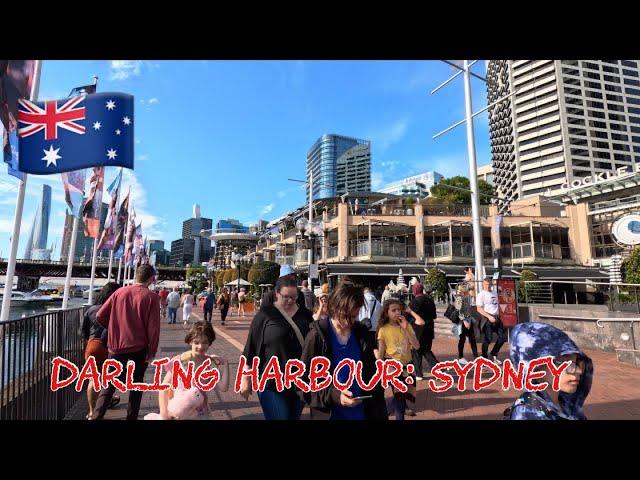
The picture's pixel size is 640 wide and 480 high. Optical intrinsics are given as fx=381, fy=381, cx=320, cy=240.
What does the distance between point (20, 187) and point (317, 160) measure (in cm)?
12650

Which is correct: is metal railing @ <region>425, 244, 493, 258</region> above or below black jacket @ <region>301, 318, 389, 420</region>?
above

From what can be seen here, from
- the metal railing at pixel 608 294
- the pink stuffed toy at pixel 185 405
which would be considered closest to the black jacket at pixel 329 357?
the pink stuffed toy at pixel 185 405

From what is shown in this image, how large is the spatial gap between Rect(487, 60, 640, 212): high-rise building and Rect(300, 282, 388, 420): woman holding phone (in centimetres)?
9867

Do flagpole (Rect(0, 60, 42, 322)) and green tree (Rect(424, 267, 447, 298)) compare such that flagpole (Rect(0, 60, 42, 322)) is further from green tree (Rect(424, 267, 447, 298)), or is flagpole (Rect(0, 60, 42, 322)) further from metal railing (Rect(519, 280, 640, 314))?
green tree (Rect(424, 267, 447, 298))

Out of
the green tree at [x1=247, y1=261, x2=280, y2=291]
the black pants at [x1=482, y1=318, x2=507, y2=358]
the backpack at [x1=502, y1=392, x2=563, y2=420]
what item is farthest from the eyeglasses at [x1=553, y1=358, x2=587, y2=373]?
the green tree at [x1=247, y1=261, x2=280, y2=291]

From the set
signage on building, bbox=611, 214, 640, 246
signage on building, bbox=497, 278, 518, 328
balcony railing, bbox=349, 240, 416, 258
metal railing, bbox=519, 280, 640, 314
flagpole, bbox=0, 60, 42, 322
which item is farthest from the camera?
balcony railing, bbox=349, 240, 416, 258

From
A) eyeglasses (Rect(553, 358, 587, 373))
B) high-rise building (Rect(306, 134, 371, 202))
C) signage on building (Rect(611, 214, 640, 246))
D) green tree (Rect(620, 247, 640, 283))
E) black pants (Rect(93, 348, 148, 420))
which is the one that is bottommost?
black pants (Rect(93, 348, 148, 420))

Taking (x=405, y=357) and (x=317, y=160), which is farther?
(x=317, y=160)

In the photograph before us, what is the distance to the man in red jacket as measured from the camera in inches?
152

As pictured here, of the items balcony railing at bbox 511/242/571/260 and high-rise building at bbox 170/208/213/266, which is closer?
balcony railing at bbox 511/242/571/260
